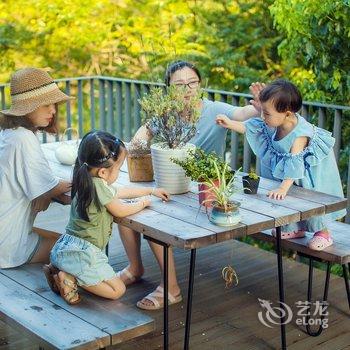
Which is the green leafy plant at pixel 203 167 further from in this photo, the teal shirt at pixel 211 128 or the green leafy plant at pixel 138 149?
the teal shirt at pixel 211 128

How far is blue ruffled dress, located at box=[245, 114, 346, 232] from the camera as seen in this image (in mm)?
3283

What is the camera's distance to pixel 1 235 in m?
3.25

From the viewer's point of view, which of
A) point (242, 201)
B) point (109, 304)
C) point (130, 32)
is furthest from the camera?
point (130, 32)

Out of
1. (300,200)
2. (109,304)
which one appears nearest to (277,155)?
(300,200)

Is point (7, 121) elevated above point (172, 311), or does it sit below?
above

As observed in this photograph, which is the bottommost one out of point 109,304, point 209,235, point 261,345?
point 261,345

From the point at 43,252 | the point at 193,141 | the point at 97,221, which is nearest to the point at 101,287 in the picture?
the point at 97,221

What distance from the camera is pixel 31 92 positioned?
333 cm

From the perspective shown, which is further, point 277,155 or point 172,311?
point 172,311

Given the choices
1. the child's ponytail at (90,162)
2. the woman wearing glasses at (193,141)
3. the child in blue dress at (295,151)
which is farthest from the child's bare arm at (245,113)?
the child's ponytail at (90,162)

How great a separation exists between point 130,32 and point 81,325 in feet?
25.4

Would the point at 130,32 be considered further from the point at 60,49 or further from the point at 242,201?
the point at 242,201

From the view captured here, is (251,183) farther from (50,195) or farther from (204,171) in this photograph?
(50,195)

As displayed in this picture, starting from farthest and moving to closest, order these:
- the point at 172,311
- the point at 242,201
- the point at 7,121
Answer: the point at 172,311 < the point at 7,121 < the point at 242,201
